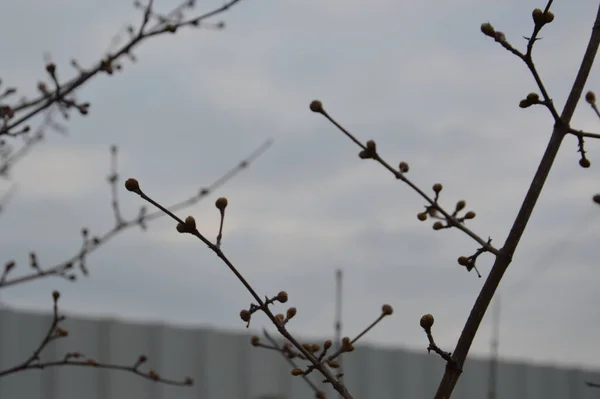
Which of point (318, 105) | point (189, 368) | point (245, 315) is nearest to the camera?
point (245, 315)

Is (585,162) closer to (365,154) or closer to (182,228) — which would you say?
(365,154)

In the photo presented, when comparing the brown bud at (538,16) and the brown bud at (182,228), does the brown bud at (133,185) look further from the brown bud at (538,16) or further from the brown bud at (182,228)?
the brown bud at (538,16)

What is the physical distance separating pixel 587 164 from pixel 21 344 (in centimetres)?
332

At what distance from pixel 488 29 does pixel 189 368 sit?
3588 mm

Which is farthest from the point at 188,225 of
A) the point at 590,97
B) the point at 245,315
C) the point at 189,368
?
the point at 189,368

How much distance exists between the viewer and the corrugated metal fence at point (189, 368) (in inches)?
165

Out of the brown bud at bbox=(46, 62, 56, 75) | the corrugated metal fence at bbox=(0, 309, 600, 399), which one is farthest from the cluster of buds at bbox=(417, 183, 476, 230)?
the corrugated metal fence at bbox=(0, 309, 600, 399)

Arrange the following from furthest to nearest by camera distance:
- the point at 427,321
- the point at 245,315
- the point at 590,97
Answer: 1. the point at 590,97
2. the point at 245,315
3. the point at 427,321

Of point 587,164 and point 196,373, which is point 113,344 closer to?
point 196,373

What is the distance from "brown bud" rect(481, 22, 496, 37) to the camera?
1437 mm

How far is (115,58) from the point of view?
2.64 metres

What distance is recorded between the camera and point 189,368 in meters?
4.71

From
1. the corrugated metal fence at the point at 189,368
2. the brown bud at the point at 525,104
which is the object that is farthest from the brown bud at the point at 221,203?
the corrugated metal fence at the point at 189,368

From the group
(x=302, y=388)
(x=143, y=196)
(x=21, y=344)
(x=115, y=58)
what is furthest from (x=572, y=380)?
(x=143, y=196)
